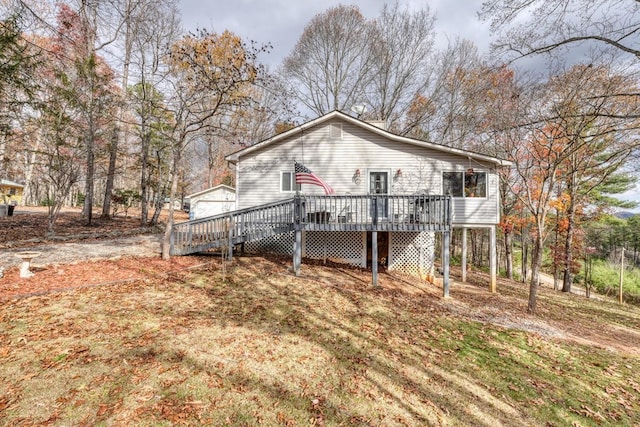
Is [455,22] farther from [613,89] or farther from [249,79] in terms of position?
[249,79]

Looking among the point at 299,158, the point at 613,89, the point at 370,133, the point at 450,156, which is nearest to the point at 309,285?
the point at 299,158

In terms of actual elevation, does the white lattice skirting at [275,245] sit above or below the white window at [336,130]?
below

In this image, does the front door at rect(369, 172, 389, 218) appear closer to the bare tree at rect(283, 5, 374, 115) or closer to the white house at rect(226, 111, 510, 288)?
the white house at rect(226, 111, 510, 288)

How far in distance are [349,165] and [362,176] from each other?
0.73 m

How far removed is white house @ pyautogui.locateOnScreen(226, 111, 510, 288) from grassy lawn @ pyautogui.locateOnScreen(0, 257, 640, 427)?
421 centimetres

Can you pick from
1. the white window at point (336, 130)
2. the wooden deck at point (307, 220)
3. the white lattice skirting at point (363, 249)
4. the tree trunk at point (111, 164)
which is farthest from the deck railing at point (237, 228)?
the tree trunk at point (111, 164)

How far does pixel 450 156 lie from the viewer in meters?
11.6

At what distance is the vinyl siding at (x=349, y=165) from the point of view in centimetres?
1161

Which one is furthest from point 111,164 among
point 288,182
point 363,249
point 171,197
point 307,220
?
point 363,249

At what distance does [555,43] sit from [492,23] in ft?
4.58

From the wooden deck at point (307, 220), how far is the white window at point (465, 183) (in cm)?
230

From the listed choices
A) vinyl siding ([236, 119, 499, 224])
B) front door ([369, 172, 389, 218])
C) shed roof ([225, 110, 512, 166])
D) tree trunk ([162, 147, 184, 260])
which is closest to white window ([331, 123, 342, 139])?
vinyl siding ([236, 119, 499, 224])

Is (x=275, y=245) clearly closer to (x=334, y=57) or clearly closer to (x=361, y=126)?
(x=361, y=126)

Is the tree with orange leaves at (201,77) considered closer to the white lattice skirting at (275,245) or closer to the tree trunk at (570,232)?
the white lattice skirting at (275,245)
